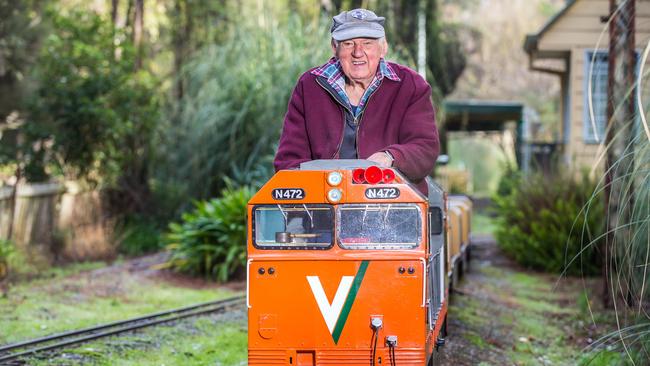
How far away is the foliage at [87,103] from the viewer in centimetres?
1738

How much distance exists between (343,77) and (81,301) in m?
6.95

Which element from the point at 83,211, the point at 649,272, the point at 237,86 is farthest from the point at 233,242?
the point at 649,272

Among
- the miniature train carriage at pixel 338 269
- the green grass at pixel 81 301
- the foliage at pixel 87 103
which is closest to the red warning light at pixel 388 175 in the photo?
the miniature train carriage at pixel 338 269

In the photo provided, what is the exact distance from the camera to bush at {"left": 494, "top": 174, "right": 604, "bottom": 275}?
45.9 feet

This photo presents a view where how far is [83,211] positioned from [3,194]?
307cm

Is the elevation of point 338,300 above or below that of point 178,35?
below

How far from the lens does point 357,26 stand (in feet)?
21.0

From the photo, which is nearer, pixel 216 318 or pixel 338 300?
pixel 338 300

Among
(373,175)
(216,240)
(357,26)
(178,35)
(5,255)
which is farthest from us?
(178,35)

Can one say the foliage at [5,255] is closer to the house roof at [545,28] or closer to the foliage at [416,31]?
the foliage at [416,31]

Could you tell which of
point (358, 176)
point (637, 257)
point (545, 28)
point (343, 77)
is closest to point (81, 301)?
point (343, 77)

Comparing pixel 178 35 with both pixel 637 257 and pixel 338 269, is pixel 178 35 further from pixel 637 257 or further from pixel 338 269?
pixel 338 269

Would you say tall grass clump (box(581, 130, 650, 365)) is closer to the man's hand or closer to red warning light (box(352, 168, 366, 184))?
the man's hand

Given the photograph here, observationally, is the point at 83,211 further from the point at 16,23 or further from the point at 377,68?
the point at 377,68
